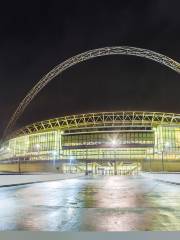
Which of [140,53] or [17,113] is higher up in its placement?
[140,53]

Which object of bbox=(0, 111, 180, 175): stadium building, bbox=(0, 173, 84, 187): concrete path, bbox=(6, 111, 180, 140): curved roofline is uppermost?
bbox=(6, 111, 180, 140): curved roofline

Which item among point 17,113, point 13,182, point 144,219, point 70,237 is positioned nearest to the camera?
point 70,237

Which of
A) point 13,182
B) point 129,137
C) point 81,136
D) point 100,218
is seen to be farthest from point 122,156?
point 100,218

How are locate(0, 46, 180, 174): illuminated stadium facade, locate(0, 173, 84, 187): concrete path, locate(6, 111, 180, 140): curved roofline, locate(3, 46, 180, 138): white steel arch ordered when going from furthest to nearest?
locate(6, 111, 180, 140): curved roofline
locate(0, 46, 180, 174): illuminated stadium facade
locate(3, 46, 180, 138): white steel arch
locate(0, 173, 84, 187): concrete path

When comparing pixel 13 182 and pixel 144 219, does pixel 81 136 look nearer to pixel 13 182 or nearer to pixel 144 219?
pixel 13 182

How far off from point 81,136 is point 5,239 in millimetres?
121592

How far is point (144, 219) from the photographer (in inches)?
497

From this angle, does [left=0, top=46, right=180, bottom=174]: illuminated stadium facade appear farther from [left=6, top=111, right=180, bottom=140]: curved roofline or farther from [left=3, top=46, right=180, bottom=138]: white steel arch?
[left=3, top=46, right=180, bottom=138]: white steel arch

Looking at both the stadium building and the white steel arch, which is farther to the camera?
the stadium building

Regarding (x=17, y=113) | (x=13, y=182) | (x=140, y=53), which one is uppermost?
(x=140, y=53)

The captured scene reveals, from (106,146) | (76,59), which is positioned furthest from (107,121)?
(76,59)

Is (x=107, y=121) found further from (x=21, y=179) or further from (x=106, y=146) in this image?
(x=21, y=179)

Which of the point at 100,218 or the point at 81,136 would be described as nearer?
the point at 100,218

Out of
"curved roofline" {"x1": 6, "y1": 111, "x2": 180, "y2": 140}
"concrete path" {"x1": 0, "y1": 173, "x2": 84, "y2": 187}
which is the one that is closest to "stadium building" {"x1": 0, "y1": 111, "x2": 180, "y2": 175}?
"curved roofline" {"x1": 6, "y1": 111, "x2": 180, "y2": 140}
